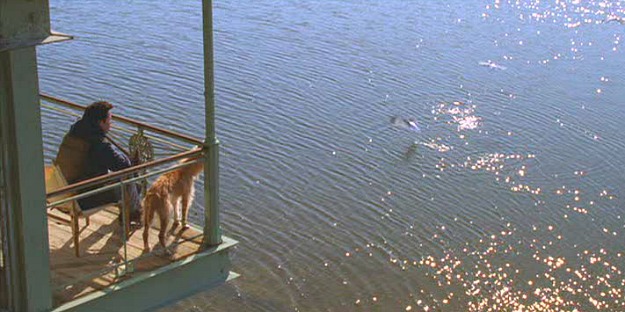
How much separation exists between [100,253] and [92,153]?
87cm

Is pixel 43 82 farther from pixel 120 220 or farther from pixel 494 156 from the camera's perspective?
pixel 120 220

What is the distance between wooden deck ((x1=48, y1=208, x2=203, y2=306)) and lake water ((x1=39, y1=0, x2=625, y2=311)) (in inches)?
164

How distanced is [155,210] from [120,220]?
1.98 ft

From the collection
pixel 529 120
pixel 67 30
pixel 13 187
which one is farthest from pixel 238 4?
pixel 13 187

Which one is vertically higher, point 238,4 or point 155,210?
point 155,210

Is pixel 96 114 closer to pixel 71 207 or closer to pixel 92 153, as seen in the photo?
pixel 92 153

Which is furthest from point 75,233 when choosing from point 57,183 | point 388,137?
point 388,137

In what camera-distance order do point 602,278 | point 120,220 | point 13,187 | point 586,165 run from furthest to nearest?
1. point 586,165
2. point 602,278
3. point 120,220
4. point 13,187

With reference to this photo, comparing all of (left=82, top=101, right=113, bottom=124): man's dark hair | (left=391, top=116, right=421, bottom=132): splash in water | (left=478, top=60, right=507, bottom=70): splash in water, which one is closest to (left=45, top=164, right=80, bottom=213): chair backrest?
(left=82, top=101, right=113, bottom=124): man's dark hair

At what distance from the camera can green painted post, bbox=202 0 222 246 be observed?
7.77 m

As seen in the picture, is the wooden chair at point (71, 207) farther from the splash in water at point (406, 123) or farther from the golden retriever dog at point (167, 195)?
the splash in water at point (406, 123)

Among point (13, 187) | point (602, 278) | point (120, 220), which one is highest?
point (13, 187)

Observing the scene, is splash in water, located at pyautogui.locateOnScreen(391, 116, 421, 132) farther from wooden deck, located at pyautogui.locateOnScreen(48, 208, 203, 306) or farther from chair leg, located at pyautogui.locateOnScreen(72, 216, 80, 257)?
chair leg, located at pyautogui.locateOnScreen(72, 216, 80, 257)

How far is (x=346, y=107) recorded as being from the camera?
18547mm
